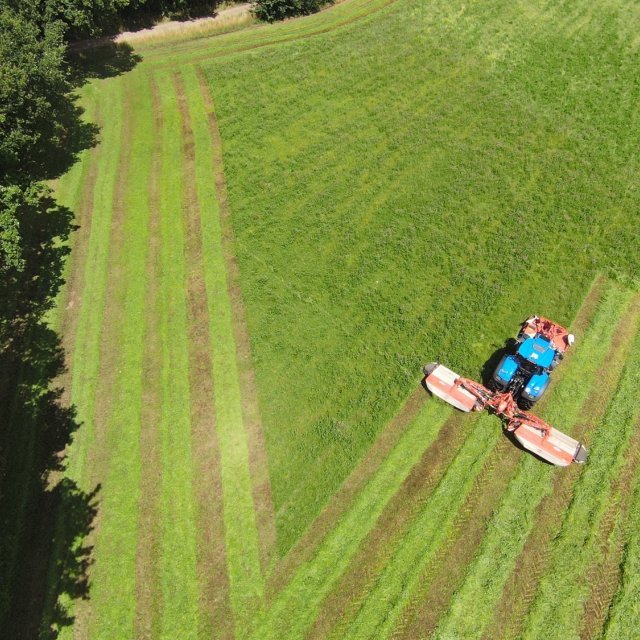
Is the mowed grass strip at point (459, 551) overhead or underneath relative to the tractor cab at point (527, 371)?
underneath

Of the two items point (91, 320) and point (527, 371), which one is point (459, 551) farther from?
point (91, 320)

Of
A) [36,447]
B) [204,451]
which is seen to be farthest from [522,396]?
[36,447]

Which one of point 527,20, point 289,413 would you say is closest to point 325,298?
point 289,413

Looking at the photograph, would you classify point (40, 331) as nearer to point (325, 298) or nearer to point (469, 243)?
point (325, 298)

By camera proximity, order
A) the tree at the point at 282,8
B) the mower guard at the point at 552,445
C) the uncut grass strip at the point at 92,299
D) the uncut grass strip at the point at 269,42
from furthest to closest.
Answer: the tree at the point at 282,8, the uncut grass strip at the point at 269,42, the uncut grass strip at the point at 92,299, the mower guard at the point at 552,445

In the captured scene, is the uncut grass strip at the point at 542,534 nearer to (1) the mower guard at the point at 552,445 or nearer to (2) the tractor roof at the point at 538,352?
(1) the mower guard at the point at 552,445

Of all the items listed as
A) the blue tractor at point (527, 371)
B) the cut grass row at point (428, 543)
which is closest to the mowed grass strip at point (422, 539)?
the cut grass row at point (428, 543)
